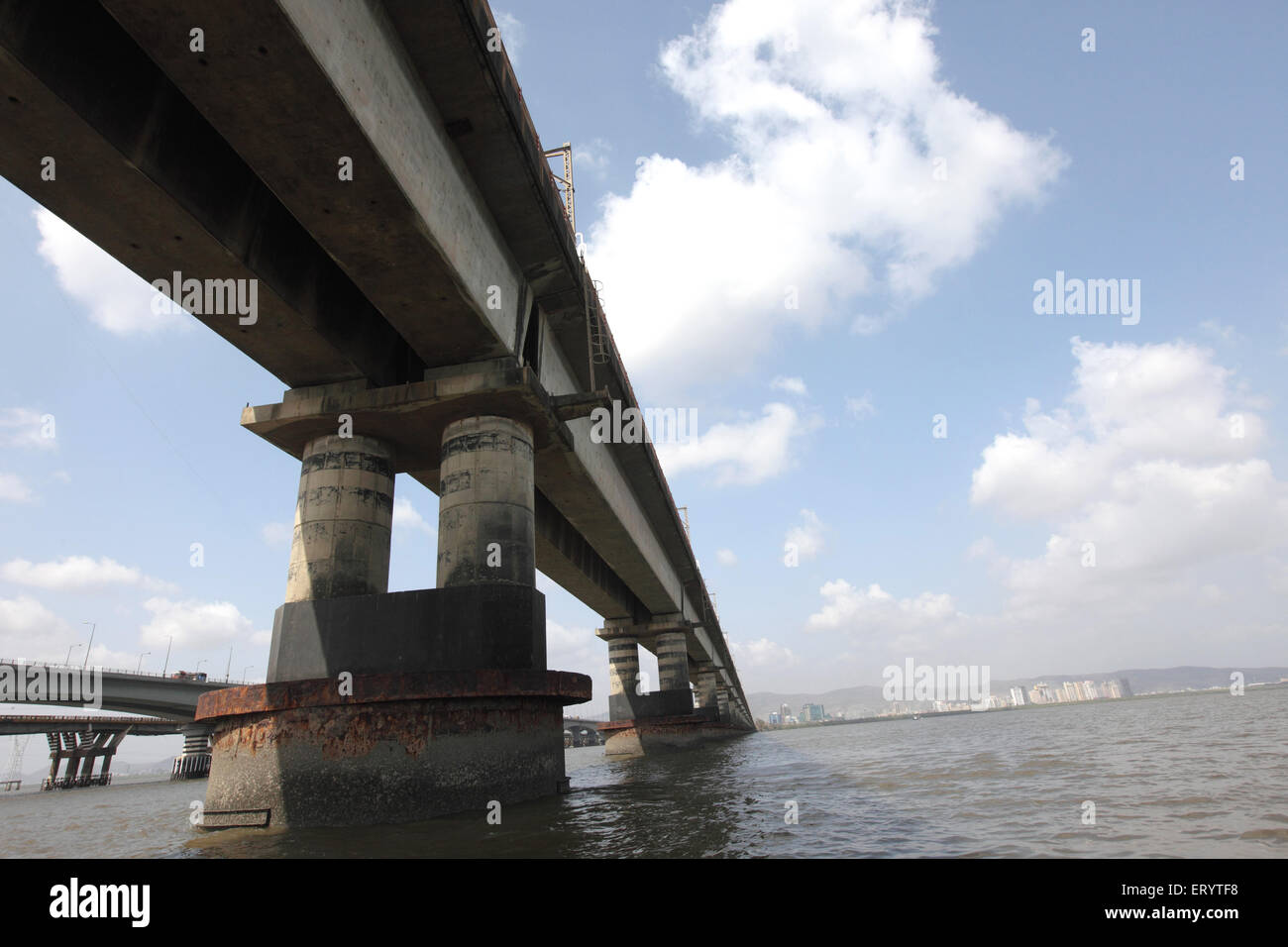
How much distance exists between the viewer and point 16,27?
589 centimetres

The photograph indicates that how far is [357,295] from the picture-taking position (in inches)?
438

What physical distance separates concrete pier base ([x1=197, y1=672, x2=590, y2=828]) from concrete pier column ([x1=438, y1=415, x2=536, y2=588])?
1.87 meters

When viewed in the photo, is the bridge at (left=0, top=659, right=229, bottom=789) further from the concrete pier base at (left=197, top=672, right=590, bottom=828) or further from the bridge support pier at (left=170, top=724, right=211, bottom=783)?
the concrete pier base at (left=197, top=672, right=590, bottom=828)

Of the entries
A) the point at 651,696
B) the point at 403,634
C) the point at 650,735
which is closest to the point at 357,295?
the point at 403,634

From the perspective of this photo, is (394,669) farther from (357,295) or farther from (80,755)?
(80,755)

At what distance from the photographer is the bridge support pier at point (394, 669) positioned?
8062mm

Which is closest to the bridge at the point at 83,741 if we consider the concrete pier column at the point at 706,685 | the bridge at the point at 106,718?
the bridge at the point at 106,718

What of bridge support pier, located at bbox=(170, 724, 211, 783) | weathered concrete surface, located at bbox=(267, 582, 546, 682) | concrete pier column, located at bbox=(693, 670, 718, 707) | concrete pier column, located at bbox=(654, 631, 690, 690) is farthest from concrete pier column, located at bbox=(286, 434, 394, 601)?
bridge support pier, located at bbox=(170, 724, 211, 783)

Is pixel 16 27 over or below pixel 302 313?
over

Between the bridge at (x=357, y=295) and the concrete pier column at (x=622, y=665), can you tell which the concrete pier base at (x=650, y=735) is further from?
the bridge at (x=357, y=295)
